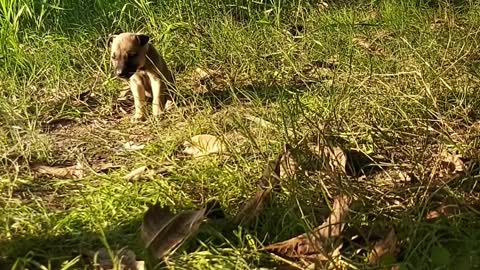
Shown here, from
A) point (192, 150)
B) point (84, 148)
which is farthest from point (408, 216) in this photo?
point (84, 148)

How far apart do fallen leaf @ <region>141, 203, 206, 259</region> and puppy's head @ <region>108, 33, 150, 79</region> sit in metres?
1.68

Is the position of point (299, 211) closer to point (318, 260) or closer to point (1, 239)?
point (318, 260)

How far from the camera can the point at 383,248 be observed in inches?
95.6

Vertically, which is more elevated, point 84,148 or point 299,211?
point 299,211

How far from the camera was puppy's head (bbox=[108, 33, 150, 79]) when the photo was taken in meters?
4.14

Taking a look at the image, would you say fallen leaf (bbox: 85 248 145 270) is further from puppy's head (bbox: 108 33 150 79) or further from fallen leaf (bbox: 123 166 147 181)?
puppy's head (bbox: 108 33 150 79)

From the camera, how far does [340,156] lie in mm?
3146

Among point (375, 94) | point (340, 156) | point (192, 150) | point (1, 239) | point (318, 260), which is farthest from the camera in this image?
point (375, 94)

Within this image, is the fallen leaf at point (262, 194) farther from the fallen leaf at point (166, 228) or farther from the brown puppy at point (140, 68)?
the brown puppy at point (140, 68)

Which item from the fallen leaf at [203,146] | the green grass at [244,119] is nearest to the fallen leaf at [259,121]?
the green grass at [244,119]

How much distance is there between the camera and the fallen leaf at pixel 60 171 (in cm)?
325

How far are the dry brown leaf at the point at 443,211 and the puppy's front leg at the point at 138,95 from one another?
1859 mm

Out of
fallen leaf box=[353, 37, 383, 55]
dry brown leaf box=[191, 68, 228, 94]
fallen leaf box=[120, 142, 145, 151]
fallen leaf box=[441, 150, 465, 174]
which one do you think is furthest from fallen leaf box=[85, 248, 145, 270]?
fallen leaf box=[353, 37, 383, 55]

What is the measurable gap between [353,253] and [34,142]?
5.60ft
